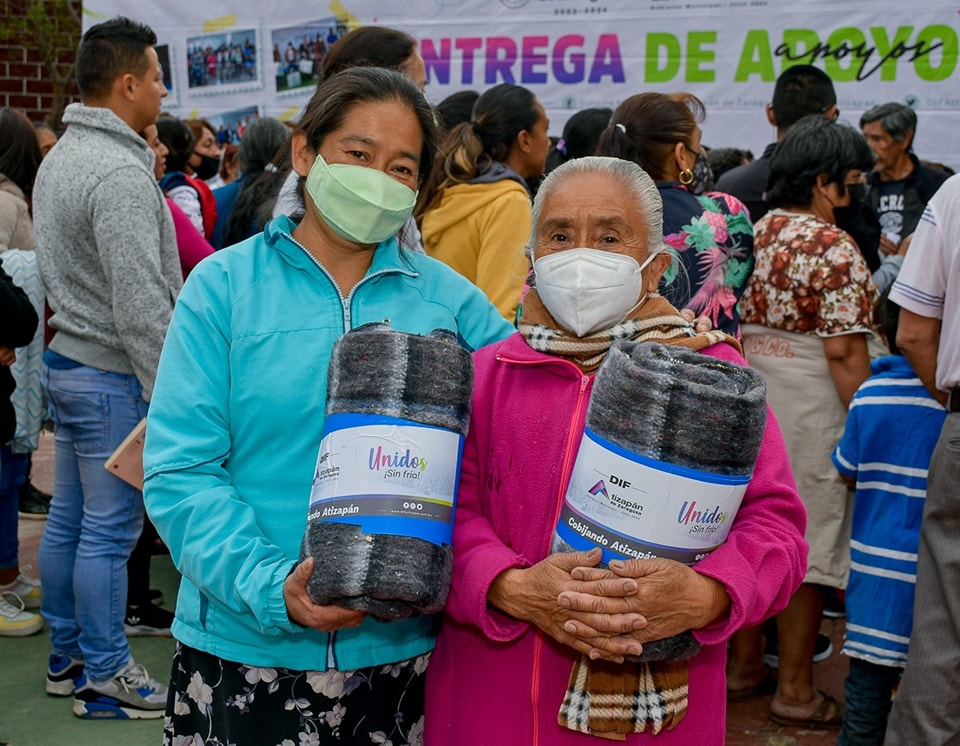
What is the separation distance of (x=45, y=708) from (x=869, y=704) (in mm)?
3033

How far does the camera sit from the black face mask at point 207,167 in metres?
8.14

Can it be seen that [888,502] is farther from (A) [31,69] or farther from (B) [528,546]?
(A) [31,69]

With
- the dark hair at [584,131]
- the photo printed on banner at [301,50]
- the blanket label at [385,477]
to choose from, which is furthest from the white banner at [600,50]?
the blanket label at [385,477]

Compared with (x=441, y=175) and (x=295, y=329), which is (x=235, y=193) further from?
(x=295, y=329)

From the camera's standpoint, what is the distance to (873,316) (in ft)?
13.5

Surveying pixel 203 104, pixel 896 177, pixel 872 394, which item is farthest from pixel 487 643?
pixel 203 104

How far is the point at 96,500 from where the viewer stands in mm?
4004

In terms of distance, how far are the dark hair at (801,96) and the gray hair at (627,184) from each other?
4.06 metres

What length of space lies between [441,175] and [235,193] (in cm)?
186

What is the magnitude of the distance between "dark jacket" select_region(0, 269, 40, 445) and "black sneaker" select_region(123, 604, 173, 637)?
1.21 meters

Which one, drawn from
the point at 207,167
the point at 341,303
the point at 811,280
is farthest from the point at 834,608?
the point at 207,167

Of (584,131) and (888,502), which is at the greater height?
(584,131)

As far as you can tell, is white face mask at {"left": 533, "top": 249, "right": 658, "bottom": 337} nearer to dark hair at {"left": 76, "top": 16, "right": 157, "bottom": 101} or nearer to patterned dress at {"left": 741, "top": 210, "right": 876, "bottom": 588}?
patterned dress at {"left": 741, "top": 210, "right": 876, "bottom": 588}

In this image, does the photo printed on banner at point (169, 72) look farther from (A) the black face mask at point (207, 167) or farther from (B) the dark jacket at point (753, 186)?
(B) the dark jacket at point (753, 186)
